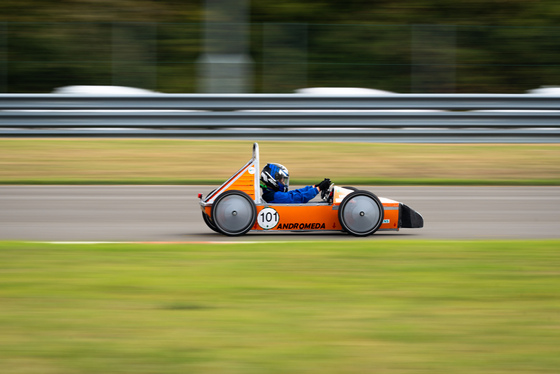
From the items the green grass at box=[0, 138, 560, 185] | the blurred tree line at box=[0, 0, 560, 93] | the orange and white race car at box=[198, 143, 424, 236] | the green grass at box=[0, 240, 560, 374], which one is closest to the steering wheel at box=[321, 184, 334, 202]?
the orange and white race car at box=[198, 143, 424, 236]

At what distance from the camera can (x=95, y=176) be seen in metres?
13.4

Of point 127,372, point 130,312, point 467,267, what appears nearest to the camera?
point 127,372

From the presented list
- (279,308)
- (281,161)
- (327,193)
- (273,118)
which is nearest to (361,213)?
(327,193)

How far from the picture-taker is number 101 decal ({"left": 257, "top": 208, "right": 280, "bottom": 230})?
8.10 meters

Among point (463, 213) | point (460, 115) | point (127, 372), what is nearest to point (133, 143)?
point (460, 115)

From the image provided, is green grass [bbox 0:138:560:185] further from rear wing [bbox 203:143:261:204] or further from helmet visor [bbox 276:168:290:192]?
rear wing [bbox 203:143:261:204]

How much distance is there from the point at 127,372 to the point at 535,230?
589 centimetres

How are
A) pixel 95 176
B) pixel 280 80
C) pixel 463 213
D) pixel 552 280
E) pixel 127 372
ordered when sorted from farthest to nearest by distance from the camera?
pixel 280 80 < pixel 95 176 < pixel 463 213 < pixel 552 280 < pixel 127 372

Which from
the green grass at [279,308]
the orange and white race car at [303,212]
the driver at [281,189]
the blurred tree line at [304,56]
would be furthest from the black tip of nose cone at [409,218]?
the blurred tree line at [304,56]

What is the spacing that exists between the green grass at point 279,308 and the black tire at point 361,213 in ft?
1.93

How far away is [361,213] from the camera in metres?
8.08

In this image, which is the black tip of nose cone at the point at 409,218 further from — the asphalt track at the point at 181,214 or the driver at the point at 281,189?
the driver at the point at 281,189

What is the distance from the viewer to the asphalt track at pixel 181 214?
8422 mm

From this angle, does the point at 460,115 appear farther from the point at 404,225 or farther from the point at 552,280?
the point at 552,280
